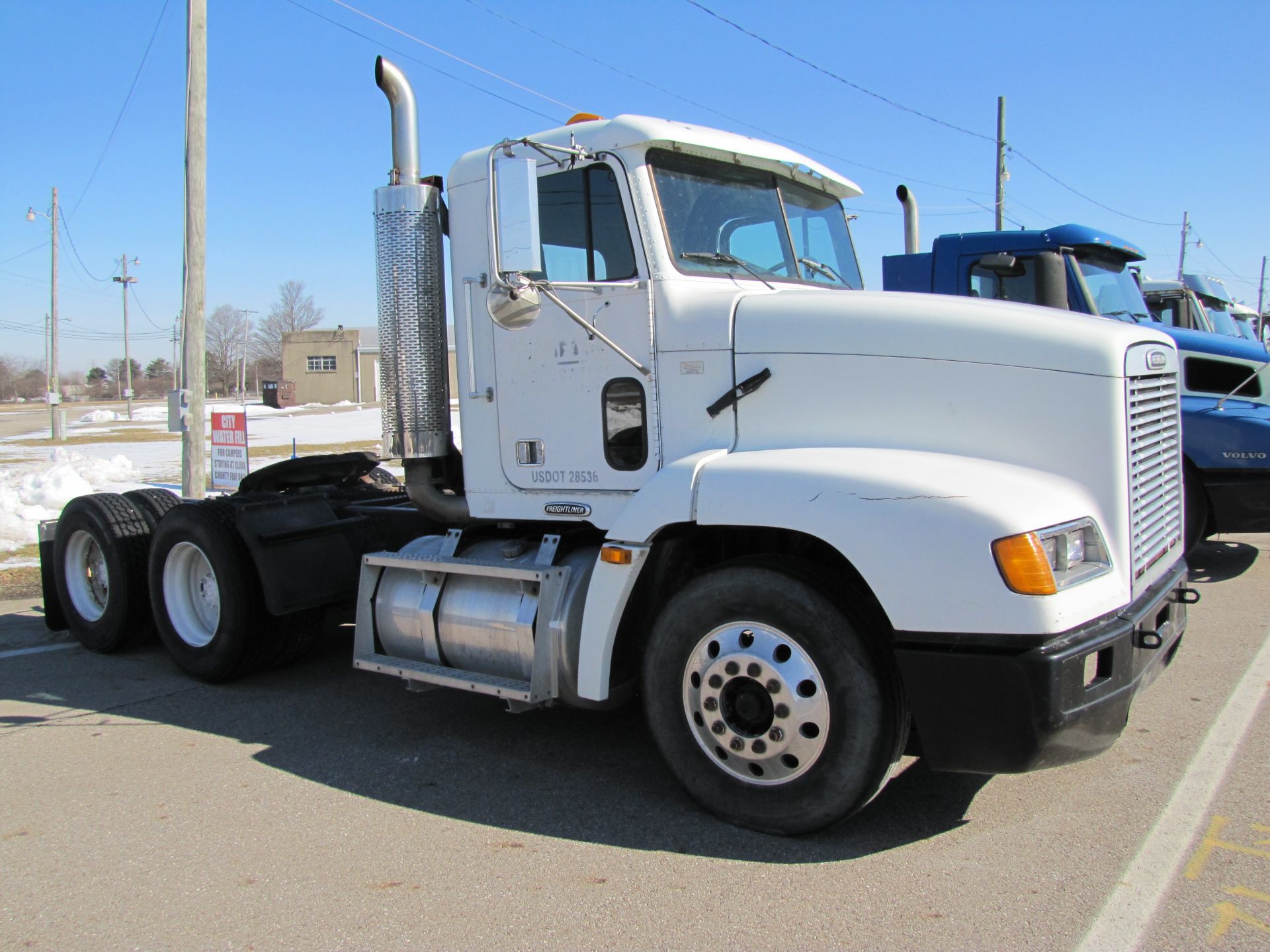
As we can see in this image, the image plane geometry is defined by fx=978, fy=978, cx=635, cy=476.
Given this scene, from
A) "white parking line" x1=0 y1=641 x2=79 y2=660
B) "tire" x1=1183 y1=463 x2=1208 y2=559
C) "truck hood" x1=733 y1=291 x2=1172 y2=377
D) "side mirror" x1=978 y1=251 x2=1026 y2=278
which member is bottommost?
"white parking line" x1=0 y1=641 x2=79 y2=660

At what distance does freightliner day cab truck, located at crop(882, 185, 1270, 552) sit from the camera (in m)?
7.55

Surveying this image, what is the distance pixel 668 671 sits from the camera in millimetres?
3838

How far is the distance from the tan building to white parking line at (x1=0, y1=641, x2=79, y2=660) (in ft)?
211

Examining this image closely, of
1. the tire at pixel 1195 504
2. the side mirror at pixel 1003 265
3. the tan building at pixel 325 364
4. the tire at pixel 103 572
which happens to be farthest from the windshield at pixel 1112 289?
the tan building at pixel 325 364

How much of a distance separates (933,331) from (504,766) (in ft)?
8.80

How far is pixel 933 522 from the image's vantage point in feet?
10.5

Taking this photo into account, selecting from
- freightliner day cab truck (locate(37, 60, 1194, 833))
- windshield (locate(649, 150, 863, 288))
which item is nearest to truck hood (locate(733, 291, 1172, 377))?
freightliner day cab truck (locate(37, 60, 1194, 833))

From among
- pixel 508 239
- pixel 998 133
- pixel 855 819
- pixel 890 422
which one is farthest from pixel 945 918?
pixel 998 133

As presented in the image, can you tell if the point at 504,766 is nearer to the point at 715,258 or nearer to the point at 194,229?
the point at 715,258

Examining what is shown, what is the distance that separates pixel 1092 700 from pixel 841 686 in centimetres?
81

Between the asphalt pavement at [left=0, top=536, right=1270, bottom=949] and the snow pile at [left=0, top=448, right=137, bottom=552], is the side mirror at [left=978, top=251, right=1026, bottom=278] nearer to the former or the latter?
the asphalt pavement at [left=0, top=536, right=1270, bottom=949]

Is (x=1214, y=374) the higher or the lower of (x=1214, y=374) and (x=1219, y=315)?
the lower

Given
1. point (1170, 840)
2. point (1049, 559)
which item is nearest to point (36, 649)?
point (1049, 559)

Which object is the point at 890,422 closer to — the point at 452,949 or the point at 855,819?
the point at 855,819
